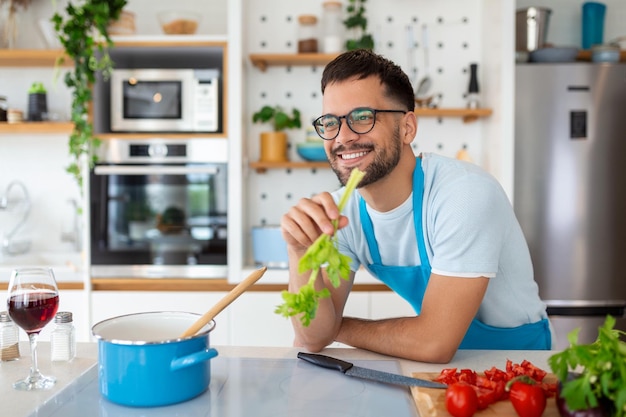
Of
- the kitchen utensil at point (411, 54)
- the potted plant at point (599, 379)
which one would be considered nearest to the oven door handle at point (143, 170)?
the kitchen utensil at point (411, 54)

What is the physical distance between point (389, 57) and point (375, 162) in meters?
2.05

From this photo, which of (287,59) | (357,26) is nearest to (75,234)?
(287,59)

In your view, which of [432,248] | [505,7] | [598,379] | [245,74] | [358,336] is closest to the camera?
[598,379]

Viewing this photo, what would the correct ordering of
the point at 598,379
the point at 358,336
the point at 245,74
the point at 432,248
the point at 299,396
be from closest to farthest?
1. the point at 598,379
2. the point at 299,396
3. the point at 358,336
4. the point at 432,248
5. the point at 245,74

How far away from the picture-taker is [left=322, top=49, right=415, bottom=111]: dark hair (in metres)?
1.49

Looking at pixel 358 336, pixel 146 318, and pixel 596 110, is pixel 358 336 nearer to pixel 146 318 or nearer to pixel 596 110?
pixel 146 318

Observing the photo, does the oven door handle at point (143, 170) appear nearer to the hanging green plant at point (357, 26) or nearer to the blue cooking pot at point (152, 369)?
the hanging green plant at point (357, 26)

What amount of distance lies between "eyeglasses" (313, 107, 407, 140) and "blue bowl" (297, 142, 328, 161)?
5.60ft

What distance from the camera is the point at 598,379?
0.80m

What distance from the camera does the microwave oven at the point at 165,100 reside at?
2.96 meters

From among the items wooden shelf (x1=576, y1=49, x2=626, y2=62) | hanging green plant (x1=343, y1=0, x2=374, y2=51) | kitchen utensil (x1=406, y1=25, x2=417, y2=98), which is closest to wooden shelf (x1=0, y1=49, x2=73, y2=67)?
hanging green plant (x1=343, y1=0, x2=374, y2=51)

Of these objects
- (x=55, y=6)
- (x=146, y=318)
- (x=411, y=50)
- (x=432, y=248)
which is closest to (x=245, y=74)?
(x=411, y=50)

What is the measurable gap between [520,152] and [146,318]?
2.41 metres

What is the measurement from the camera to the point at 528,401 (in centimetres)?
91
